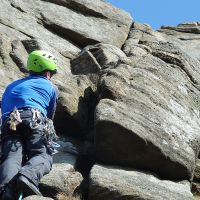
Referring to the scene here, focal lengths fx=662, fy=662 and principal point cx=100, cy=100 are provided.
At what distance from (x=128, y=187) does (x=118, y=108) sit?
10.3 feet

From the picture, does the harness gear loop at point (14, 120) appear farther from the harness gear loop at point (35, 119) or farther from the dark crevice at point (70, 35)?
the dark crevice at point (70, 35)

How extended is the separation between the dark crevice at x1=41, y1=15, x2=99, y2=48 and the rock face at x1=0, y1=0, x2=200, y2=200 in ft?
0.14

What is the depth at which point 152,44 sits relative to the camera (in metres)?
25.0

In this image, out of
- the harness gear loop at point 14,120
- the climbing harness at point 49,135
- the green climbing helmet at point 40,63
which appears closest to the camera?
the harness gear loop at point 14,120

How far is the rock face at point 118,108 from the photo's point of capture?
1605 cm

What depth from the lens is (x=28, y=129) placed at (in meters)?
15.3

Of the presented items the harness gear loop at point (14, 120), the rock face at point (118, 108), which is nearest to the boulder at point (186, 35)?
the rock face at point (118, 108)

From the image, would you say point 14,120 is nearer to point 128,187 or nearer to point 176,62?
point 128,187

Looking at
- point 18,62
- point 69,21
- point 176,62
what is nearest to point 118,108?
point 18,62

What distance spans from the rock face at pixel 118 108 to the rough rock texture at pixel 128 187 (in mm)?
23

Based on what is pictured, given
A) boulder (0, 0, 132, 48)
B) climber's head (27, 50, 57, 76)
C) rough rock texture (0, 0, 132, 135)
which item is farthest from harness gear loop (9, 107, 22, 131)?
boulder (0, 0, 132, 48)

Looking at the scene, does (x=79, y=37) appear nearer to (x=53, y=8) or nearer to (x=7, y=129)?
(x=53, y=8)

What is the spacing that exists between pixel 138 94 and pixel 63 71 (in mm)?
4054

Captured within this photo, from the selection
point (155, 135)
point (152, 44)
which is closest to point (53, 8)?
point (152, 44)
